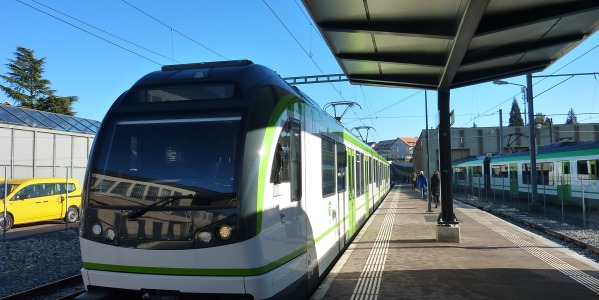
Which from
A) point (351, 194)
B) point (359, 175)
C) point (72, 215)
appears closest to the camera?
point (351, 194)

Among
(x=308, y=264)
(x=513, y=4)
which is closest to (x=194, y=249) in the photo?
(x=308, y=264)

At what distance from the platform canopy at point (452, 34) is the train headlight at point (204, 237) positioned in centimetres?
392

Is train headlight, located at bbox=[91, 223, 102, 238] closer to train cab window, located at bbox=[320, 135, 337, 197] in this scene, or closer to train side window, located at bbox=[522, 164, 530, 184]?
train cab window, located at bbox=[320, 135, 337, 197]

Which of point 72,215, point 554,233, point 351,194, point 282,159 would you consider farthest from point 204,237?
point 72,215

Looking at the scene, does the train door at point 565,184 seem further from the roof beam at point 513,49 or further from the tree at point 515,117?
the tree at point 515,117

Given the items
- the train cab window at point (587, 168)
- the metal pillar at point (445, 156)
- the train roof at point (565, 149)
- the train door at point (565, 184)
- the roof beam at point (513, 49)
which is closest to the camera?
the roof beam at point (513, 49)

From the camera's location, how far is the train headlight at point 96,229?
14.5 ft

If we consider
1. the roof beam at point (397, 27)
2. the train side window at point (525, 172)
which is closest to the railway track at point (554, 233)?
the roof beam at point (397, 27)

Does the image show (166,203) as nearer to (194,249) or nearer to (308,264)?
(194,249)

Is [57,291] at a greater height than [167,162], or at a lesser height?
lesser

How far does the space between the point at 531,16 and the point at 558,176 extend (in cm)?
1573

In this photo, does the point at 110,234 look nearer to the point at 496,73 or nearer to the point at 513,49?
the point at 513,49

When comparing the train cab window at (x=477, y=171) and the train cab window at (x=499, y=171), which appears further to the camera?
the train cab window at (x=477, y=171)

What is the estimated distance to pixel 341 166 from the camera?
29.7 ft
